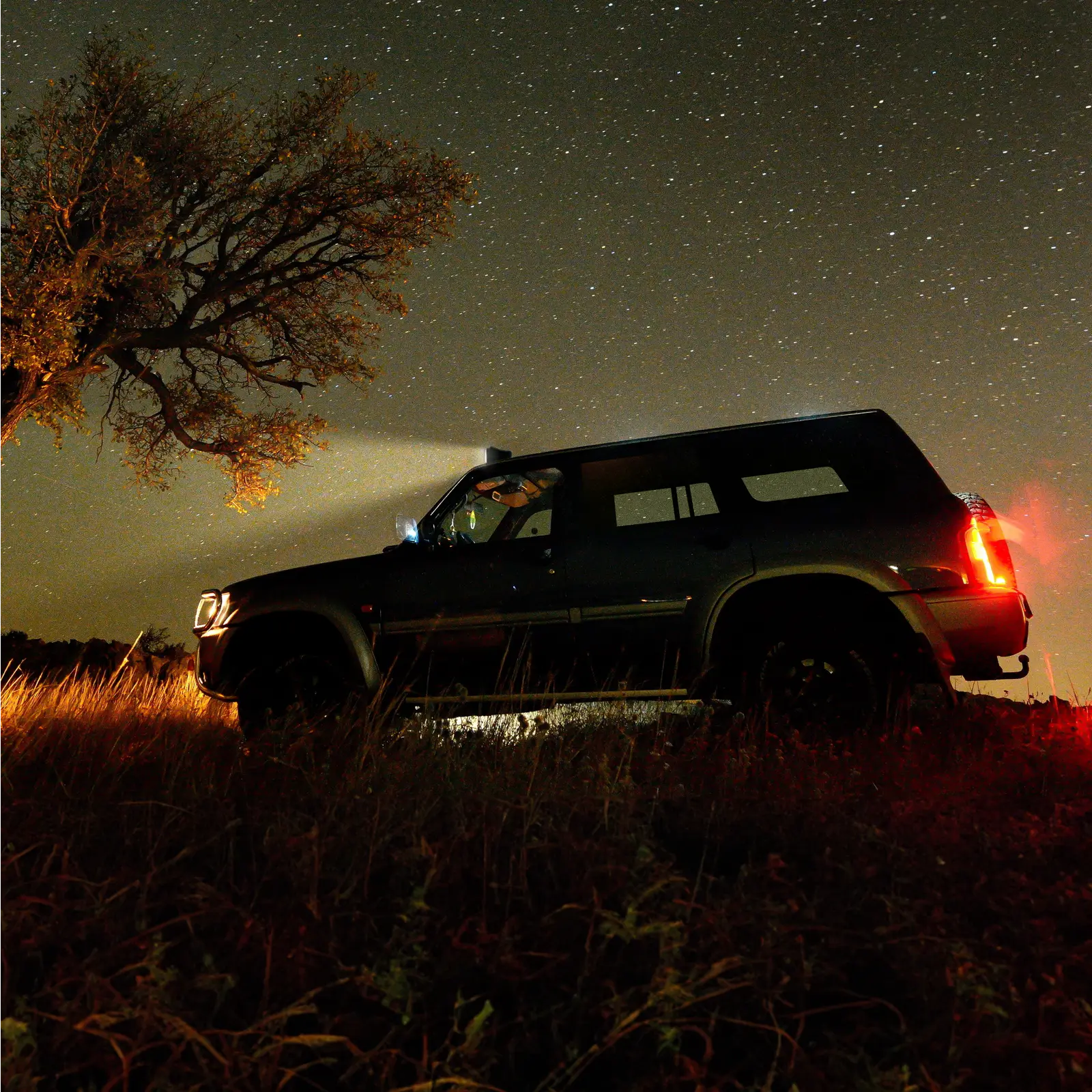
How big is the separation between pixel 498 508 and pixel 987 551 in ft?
10.2

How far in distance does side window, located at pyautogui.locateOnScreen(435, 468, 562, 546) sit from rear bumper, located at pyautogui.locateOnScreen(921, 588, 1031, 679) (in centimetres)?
253

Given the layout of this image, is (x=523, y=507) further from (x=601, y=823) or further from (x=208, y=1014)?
(x=208, y=1014)

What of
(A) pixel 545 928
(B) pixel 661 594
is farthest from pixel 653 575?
(A) pixel 545 928

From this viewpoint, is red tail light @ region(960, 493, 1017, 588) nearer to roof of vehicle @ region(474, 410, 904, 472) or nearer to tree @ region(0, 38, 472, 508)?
roof of vehicle @ region(474, 410, 904, 472)

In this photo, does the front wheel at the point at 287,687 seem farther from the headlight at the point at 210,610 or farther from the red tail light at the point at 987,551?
the red tail light at the point at 987,551

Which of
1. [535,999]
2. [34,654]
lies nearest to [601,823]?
[535,999]

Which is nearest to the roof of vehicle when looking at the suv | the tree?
the suv

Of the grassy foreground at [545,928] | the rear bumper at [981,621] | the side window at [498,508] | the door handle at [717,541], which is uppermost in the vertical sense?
the side window at [498,508]

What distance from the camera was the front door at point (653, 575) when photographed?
6.02 meters

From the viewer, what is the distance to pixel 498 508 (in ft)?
23.0

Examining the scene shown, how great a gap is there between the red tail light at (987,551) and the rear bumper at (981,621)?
63 mm

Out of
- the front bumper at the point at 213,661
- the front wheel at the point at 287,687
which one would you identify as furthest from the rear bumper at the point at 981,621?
the front bumper at the point at 213,661

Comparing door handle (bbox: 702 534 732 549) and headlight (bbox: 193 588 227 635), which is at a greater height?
door handle (bbox: 702 534 732 549)

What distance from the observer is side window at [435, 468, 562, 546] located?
269 inches
